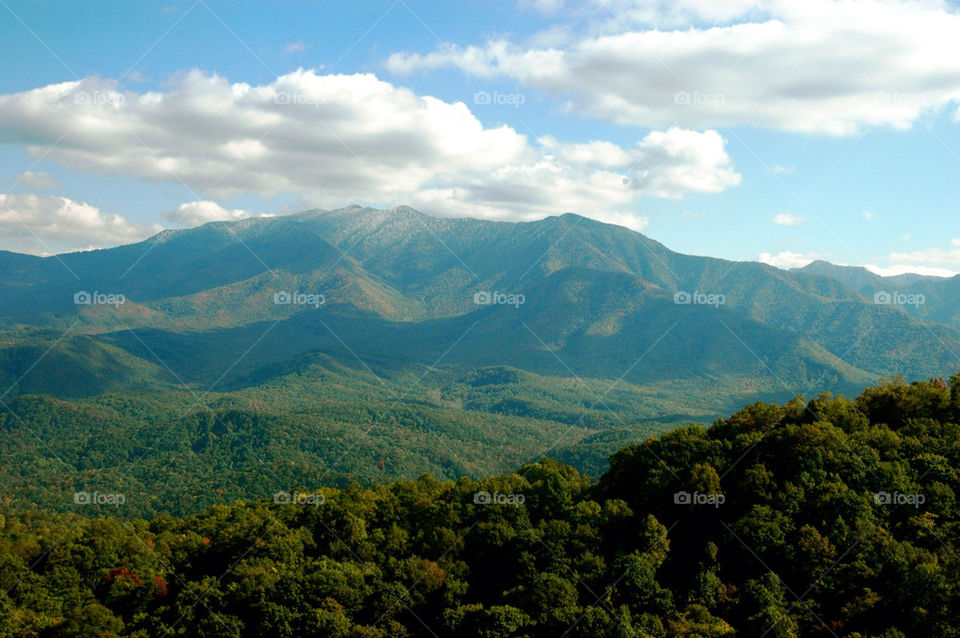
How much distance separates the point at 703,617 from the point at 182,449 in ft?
642

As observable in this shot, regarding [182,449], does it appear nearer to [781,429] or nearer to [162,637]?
[162,637]

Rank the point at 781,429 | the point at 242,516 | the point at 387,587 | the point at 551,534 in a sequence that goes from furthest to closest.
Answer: the point at 242,516
the point at 781,429
the point at 551,534
the point at 387,587

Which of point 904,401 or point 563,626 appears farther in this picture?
point 904,401

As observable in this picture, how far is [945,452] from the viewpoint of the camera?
147ft

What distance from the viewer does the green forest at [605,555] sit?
3641 centimetres

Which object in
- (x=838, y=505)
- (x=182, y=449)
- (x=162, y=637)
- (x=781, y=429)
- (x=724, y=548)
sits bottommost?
(x=182, y=449)

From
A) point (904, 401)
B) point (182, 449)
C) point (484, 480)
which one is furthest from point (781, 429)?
point (182, 449)

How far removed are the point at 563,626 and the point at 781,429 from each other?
79.5 ft

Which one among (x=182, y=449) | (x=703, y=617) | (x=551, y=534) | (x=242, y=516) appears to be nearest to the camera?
(x=703, y=617)

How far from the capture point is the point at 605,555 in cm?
4250

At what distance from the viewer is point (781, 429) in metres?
48.6

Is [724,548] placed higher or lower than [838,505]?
lower

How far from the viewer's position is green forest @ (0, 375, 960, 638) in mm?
36406

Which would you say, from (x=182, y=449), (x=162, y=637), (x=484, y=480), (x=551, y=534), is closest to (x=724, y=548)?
(x=551, y=534)
